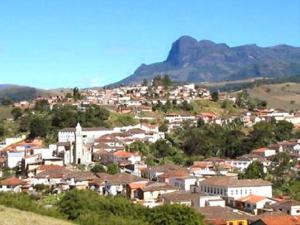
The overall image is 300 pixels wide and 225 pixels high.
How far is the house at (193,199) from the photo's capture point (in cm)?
3244

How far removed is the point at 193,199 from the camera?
3281 centimetres

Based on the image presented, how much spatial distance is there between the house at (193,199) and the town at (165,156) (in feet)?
0.19

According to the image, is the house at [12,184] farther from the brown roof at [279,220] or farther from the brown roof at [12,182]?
the brown roof at [279,220]

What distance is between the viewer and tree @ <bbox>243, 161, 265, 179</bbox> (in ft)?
139

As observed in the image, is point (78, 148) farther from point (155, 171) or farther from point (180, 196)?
point (180, 196)

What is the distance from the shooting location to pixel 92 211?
24953 millimetres

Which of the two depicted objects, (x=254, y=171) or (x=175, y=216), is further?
(x=254, y=171)

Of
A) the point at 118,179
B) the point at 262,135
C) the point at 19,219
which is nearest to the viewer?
the point at 19,219

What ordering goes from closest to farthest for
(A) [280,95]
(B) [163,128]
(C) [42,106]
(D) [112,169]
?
1. (D) [112,169]
2. (B) [163,128]
3. (C) [42,106]
4. (A) [280,95]

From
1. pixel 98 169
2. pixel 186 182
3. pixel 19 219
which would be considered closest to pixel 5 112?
pixel 98 169

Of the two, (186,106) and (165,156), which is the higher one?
(186,106)

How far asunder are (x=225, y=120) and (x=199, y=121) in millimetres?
6067

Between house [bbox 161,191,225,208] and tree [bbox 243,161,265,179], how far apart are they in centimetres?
854

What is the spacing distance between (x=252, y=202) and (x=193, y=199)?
3.42m
